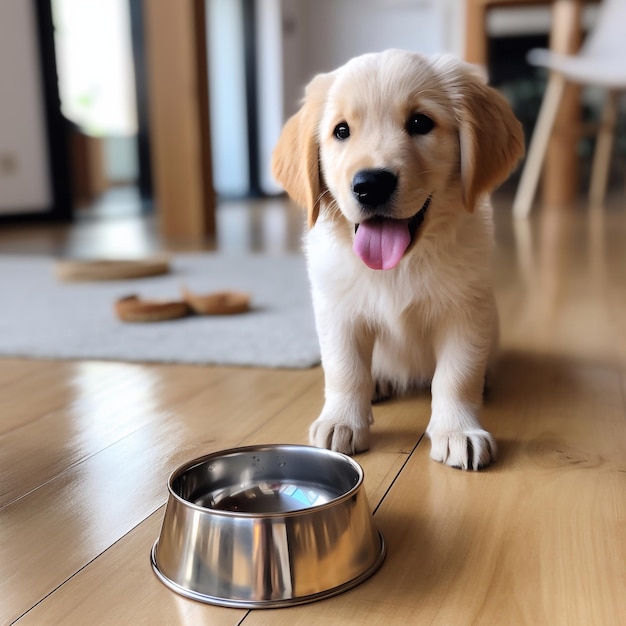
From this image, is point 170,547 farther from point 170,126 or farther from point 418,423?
point 170,126

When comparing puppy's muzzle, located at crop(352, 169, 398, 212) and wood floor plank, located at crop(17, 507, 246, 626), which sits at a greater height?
puppy's muzzle, located at crop(352, 169, 398, 212)

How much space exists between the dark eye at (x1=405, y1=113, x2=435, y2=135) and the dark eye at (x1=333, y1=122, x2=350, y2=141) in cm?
10

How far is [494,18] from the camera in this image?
26.2ft

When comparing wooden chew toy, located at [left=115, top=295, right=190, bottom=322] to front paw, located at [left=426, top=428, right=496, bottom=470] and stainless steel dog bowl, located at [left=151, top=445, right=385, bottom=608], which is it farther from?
stainless steel dog bowl, located at [left=151, top=445, right=385, bottom=608]

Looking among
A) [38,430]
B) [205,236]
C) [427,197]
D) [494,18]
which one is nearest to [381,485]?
[427,197]

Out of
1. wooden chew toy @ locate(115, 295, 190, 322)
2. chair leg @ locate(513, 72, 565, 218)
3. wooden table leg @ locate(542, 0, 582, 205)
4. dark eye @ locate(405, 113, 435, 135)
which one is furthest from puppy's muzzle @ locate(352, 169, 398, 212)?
wooden table leg @ locate(542, 0, 582, 205)

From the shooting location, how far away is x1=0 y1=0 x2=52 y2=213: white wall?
5.48 meters

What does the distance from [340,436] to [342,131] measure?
1.58ft

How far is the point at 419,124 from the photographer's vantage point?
48.6 inches

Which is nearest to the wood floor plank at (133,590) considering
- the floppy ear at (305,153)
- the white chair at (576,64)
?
the floppy ear at (305,153)

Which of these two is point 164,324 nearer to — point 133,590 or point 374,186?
point 374,186

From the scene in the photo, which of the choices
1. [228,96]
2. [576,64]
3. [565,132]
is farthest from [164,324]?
[228,96]

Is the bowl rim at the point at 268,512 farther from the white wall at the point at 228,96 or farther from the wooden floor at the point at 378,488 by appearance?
the white wall at the point at 228,96

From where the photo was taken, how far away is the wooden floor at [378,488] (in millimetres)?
837
